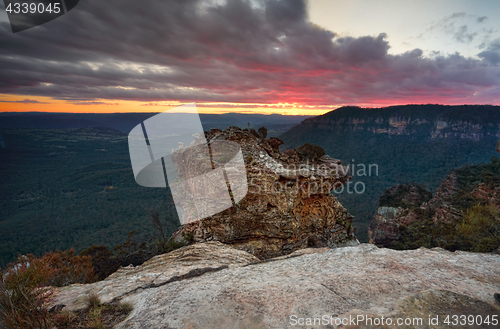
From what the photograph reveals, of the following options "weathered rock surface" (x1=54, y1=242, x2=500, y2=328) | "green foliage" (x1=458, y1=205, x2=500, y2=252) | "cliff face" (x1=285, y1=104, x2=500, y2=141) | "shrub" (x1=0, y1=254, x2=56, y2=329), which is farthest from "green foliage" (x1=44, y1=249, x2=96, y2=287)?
"cliff face" (x1=285, y1=104, x2=500, y2=141)

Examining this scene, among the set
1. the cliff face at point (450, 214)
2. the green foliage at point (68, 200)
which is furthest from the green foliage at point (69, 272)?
the cliff face at point (450, 214)

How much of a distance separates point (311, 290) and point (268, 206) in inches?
283

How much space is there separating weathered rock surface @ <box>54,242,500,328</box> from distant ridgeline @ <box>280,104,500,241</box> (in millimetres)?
48923

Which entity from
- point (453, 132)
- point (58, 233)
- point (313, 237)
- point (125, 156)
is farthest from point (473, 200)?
point (125, 156)

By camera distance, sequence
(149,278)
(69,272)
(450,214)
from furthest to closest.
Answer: (450,214) → (69,272) → (149,278)

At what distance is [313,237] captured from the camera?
13.6m

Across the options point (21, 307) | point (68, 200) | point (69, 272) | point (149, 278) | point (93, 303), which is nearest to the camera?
point (21, 307)

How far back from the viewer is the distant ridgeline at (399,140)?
73.3 m

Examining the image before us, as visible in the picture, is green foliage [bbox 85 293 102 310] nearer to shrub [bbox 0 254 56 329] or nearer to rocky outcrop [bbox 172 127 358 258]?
shrub [bbox 0 254 56 329]

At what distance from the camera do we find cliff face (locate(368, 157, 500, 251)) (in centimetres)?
1559

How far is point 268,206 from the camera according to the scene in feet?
37.4

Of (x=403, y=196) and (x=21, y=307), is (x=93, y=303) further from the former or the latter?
(x=403, y=196)

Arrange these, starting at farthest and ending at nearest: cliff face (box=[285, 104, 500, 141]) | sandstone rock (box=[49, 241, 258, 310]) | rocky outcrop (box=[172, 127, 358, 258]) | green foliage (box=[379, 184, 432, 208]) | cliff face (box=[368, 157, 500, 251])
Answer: cliff face (box=[285, 104, 500, 141]), green foliage (box=[379, 184, 432, 208]), cliff face (box=[368, 157, 500, 251]), rocky outcrop (box=[172, 127, 358, 258]), sandstone rock (box=[49, 241, 258, 310])

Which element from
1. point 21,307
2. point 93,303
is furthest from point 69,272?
point 93,303
